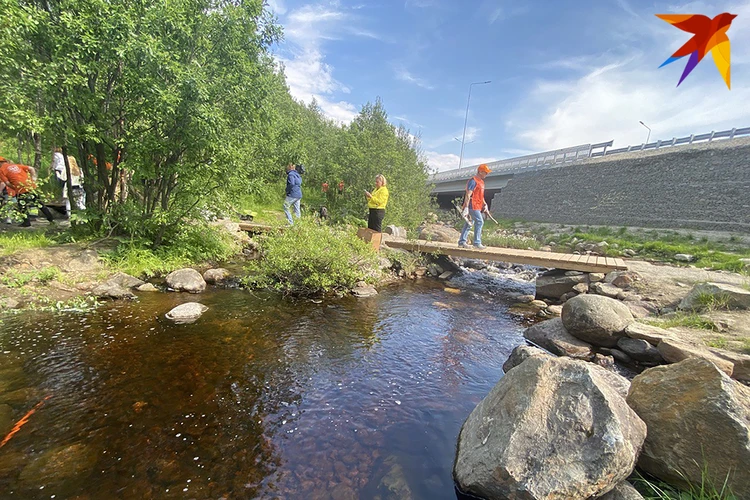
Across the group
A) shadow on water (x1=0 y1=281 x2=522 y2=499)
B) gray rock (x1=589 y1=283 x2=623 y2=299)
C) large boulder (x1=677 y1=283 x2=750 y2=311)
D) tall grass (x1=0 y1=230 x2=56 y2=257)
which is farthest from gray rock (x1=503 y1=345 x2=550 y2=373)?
tall grass (x1=0 y1=230 x2=56 y2=257)

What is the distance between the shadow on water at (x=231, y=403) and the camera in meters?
2.99

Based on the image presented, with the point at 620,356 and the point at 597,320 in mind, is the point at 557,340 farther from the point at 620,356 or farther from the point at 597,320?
the point at 620,356

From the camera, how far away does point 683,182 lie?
2120cm

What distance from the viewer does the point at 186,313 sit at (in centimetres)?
637

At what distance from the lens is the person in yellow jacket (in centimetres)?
1066

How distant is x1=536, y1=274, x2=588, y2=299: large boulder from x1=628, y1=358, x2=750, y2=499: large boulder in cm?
847

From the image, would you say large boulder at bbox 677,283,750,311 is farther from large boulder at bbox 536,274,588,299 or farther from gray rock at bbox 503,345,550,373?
gray rock at bbox 503,345,550,373

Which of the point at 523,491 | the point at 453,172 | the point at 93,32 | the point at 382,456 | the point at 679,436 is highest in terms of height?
the point at 453,172

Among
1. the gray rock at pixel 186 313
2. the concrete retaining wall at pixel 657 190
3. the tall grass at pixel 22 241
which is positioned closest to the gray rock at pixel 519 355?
the gray rock at pixel 186 313

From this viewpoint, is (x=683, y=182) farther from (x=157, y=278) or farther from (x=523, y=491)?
(x=157, y=278)

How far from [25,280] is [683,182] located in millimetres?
30547

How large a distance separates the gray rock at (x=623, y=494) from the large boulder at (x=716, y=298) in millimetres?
6173

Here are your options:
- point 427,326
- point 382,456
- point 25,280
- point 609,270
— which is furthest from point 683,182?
point 25,280

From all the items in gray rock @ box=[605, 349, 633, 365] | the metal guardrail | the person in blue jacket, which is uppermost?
the metal guardrail
